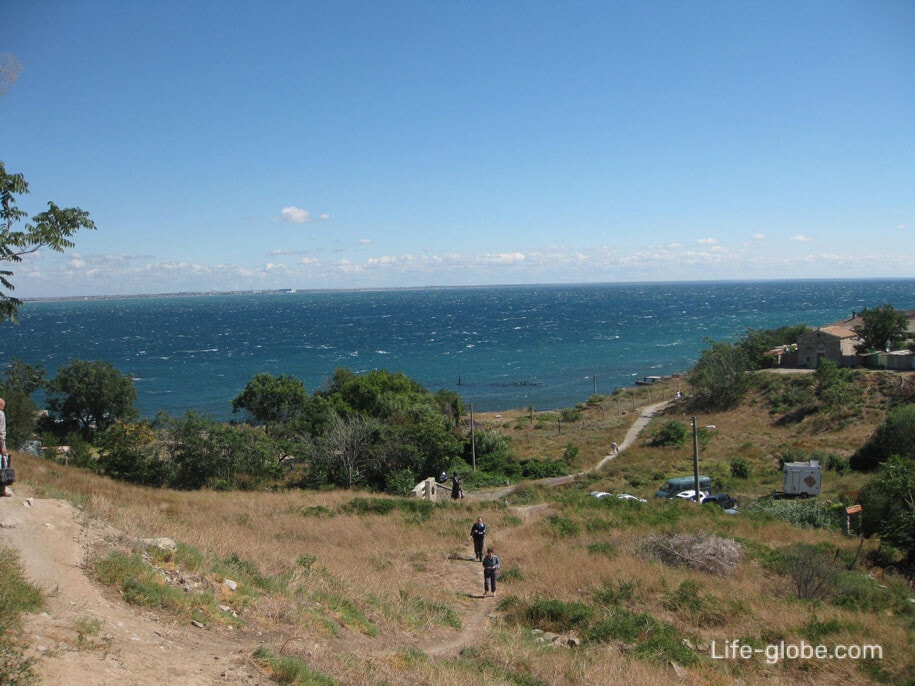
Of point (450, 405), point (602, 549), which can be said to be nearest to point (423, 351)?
point (450, 405)

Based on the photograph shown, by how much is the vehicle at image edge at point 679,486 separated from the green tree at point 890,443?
30.9ft

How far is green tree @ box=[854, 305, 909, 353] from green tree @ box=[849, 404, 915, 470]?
29146 mm

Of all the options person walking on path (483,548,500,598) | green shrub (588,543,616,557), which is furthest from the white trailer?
person walking on path (483,548,500,598)

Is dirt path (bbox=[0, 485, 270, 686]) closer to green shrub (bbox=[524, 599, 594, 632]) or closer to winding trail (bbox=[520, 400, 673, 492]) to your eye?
green shrub (bbox=[524, 599, 594, 632])

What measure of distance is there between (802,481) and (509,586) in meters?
19.5

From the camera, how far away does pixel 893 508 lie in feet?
58.9

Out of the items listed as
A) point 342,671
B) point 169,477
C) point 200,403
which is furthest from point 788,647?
point 200,403

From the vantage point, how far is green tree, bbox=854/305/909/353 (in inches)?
2352

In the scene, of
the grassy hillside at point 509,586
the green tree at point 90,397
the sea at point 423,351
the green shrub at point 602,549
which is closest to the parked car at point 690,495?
the grassy hillside at point 509,586

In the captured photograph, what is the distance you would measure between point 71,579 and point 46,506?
10.6ft

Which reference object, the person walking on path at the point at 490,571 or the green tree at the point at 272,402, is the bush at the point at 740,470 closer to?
the person walking on path at the point at 490,571

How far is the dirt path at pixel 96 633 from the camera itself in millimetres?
6695

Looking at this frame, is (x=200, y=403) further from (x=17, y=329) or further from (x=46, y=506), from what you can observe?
(x=17, y=329)

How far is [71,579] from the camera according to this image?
891 cm
